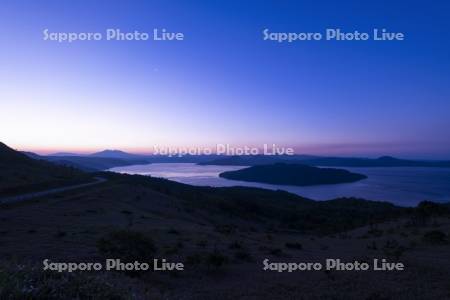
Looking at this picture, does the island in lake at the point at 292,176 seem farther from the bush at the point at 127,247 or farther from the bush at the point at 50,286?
the bush at the point at 50,286

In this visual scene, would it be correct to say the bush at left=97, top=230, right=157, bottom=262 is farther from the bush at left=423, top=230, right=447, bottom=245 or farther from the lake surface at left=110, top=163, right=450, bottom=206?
the lake surface at left=110, top=163, right=450, bottom=206

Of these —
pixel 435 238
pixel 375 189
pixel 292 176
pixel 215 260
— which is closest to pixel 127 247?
pixel 215 260

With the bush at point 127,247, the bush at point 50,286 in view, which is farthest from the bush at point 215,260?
the bush at point 50,286

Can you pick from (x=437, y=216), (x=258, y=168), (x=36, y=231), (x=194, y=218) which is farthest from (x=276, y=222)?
(x=258, y=168)

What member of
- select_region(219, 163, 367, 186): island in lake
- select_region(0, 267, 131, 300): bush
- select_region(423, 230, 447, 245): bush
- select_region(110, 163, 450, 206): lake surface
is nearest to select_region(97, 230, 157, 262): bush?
select_region(0, 267, 131, 300): bush

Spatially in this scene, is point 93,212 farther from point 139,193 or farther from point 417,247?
point 417,247
